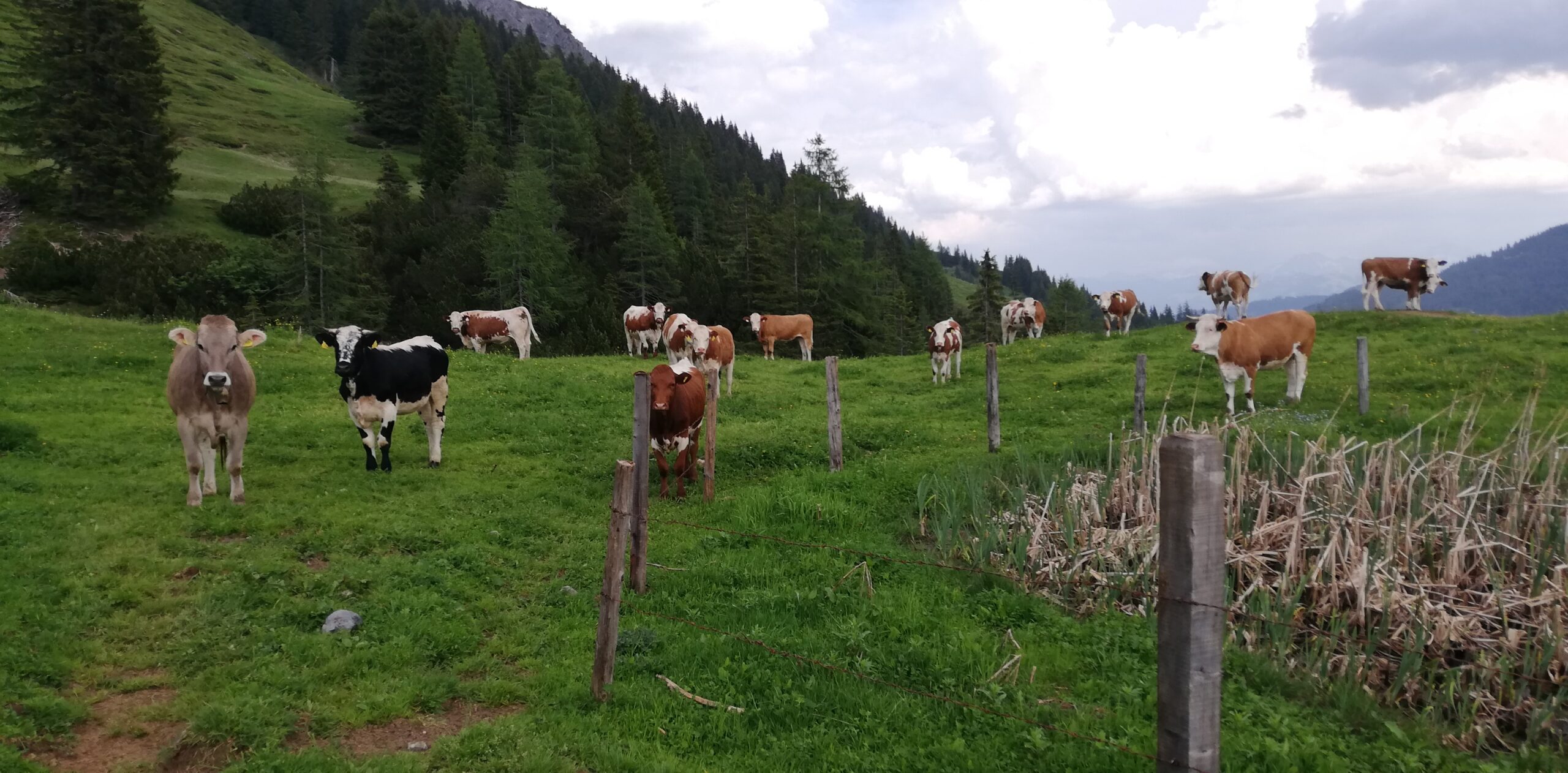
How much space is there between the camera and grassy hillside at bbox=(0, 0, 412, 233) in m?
45.9

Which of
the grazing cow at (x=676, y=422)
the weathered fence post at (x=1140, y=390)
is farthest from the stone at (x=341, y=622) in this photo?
the weathered fence post at (x=1140, y=390)

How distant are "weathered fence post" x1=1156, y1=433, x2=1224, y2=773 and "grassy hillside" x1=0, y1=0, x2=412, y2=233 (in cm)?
4183

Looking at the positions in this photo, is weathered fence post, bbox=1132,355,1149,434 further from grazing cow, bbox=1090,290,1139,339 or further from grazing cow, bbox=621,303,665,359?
grazing cow, bbox=1090,290,1139,339

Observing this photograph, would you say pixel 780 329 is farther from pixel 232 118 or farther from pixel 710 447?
pixel 232 118

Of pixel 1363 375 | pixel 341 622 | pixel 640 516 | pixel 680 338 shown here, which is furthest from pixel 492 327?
pixel 1363 375

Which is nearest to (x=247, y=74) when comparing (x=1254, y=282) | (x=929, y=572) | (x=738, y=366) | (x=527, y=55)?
(x=527, y=55)

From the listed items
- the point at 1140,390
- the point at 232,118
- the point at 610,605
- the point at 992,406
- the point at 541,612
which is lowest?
the point at 541,612

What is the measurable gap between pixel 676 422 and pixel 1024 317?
2471 centimetres

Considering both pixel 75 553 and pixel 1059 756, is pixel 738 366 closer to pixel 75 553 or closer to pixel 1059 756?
pixel 75 553

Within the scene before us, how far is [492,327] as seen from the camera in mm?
27844

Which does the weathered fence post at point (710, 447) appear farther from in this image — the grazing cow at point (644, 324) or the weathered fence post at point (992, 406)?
the grazing cow at point (644, 324)

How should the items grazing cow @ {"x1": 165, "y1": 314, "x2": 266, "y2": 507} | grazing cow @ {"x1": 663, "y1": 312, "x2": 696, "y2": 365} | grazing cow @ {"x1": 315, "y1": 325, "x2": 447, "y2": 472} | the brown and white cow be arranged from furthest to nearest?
1. the brown and white cow
2. grazing cow @ {"x1": 663, "y1": 312, "x2": 696, "y2": 365}
3. grazing cow @ {"x1": 315, "y1": 325, "x2": 447, "y2": 472}
4. grazing cow @ {"x1": 165, "y1": 314, "x2": 266, "y2": 507}

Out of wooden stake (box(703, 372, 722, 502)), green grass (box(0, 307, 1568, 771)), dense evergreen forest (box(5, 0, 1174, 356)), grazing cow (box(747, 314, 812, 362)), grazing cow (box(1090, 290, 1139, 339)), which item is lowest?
green grass (box(0, 307, 1568, 771))

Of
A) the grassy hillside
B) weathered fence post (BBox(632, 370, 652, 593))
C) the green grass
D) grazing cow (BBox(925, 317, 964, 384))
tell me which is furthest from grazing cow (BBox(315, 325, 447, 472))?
the grassy hillside
